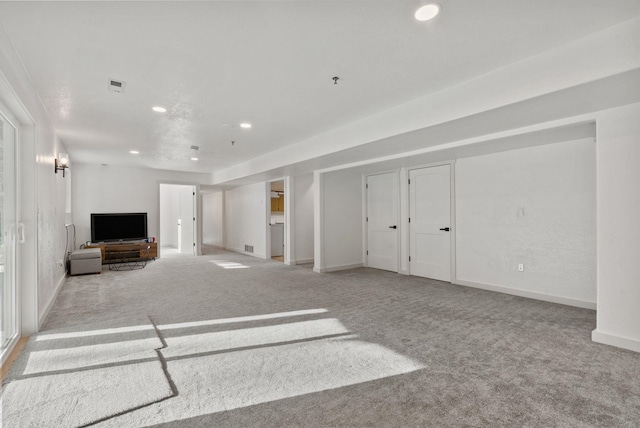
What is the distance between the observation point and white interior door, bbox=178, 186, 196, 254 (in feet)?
32.1

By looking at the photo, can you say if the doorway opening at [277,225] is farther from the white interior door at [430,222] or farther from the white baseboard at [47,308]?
the white baseboard at [47,308]

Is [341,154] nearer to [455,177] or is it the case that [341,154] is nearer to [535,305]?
[455,177]

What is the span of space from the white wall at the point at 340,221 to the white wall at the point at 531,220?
233 centimetres

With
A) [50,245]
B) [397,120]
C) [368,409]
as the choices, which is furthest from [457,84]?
[50,245]

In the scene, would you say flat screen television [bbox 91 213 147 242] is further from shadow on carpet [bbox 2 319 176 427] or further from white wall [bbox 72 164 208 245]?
shadow on carpet [bbox 2 319 176 427]

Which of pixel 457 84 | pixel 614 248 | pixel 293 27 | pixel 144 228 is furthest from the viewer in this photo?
pixel 144 228

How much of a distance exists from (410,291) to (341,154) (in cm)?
231

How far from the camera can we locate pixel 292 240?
7.51 metres

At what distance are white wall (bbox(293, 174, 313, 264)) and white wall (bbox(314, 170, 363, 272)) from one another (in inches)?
39.2

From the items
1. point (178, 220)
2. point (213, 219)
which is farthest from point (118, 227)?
point (213, 219)

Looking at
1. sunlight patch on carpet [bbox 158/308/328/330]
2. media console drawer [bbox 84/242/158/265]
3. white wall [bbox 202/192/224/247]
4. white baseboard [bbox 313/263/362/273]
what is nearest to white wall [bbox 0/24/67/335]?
sunlight patch on carpet [bbox 158/308/328/330]

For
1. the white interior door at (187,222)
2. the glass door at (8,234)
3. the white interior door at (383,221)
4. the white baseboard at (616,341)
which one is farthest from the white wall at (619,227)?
the white interior door at (187,222)

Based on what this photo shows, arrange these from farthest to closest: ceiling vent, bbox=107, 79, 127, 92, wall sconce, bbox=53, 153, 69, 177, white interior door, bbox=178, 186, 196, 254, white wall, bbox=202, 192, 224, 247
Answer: white wall, bbox=202, 192, 224, 247
white interior door, bbox=178, 186, 196, 254
wall sconce, bbox=53, 153, 69, 177
ceiling vent, bbox=107, 79, 127, 92

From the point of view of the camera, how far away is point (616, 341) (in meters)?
2.80
